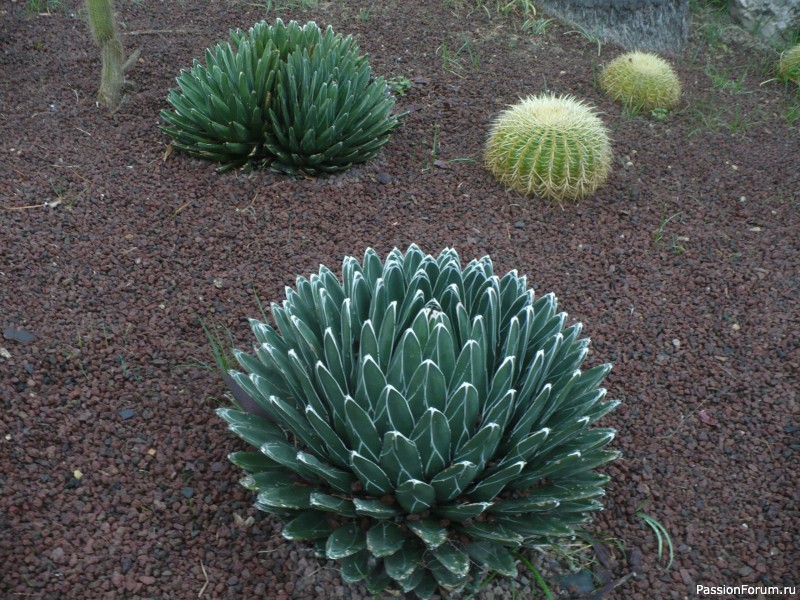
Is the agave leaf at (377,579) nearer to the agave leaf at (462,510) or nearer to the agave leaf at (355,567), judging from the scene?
the agave leaf at (355,567)

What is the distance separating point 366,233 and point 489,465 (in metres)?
1.96

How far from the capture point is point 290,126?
3916mm

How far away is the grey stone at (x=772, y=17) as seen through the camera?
6.56m

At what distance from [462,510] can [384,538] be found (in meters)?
0.24

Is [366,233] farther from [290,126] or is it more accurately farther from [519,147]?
[519,147]

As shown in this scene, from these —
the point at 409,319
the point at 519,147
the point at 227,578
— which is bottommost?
the point at 227,578

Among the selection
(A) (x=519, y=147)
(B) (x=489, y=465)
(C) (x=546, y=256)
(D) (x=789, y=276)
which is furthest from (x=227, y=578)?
(D) (x=789, y=276)

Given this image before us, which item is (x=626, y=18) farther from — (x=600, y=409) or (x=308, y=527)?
(x=308, y=527)

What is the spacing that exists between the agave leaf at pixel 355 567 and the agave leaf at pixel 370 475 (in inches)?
7.8

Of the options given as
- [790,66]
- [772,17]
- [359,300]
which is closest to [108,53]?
[359,300]

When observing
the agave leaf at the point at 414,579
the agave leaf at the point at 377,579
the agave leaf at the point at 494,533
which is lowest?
the agave leaf at the point at 377,579

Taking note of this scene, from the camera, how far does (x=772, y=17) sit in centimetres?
659

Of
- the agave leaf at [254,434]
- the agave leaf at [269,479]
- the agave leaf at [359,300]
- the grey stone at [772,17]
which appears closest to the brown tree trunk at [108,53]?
the agave leaf at [359,300]

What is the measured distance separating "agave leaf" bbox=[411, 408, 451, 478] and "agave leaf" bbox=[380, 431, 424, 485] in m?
0.03
